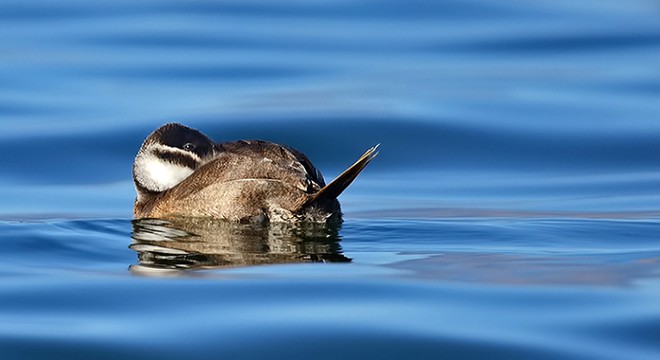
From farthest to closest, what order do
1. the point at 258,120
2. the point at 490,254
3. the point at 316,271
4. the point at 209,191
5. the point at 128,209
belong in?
the point at 258,120 → the point at 128,209 → the point at 209,191 → the point at 490,254 → the point at 316,271

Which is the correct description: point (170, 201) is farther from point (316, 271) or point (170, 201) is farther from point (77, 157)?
point (77, 157)

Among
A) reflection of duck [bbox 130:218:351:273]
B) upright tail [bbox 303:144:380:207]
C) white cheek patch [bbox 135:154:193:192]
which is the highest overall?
white cheek patch [bbox 135:154:193:192]

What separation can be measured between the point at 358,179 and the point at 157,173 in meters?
3.65

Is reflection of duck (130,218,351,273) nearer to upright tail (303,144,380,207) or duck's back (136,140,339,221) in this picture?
duck's back (136,140,339,221)

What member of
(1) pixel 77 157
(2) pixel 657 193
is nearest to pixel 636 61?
(2) pixel 657 193

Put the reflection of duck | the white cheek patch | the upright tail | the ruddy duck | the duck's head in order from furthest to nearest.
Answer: the white cheek patch → the duck's head → the ruddy duck → the upright tail → the reflection of duck

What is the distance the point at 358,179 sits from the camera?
1509 cm

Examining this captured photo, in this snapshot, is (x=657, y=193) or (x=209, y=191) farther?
(x=657, y=193)

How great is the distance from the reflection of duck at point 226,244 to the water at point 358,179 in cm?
3

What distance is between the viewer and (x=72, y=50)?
20.7 meters

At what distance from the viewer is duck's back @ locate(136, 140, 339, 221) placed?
10.7 m

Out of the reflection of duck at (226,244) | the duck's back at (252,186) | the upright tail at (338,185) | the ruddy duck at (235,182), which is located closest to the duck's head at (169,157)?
the ruddy duck at (235,182)

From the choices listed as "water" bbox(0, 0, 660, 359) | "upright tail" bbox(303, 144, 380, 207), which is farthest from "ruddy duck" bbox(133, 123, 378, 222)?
"water" bbox(0, 0, 660, 359)

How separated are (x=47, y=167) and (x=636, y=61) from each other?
28.3 feet
